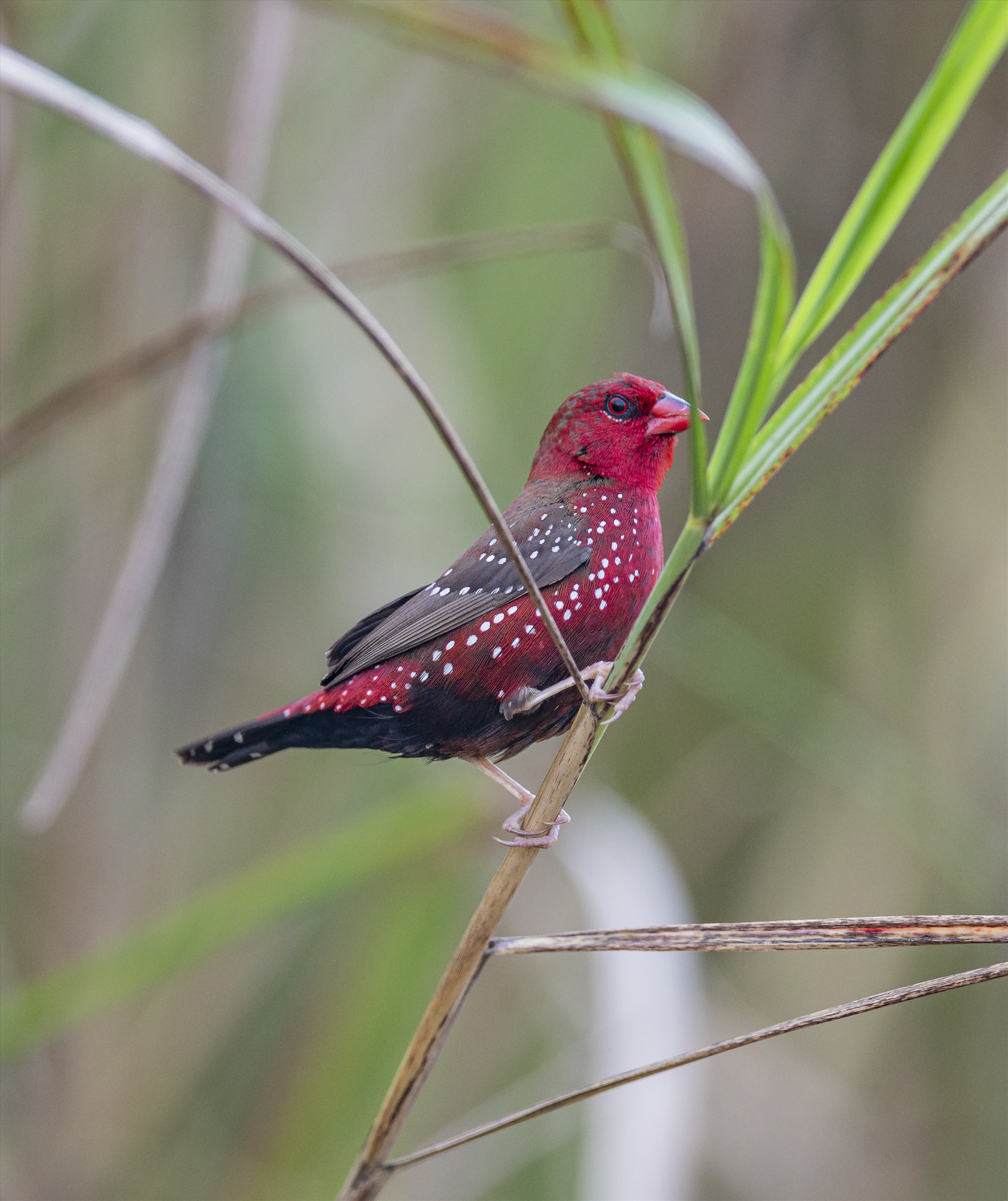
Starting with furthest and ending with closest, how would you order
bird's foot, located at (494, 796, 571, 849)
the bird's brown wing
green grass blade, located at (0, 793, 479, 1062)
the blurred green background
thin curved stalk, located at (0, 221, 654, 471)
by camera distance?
the blurred green background < green grass blade, located at (0, 793, 479, 1062) < thin curved stalk, located at (0, 221, 654, 471) < the bird's brown wing < bird's foot, located at (494, 796, 571, 849)

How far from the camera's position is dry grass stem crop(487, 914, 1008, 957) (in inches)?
30.7

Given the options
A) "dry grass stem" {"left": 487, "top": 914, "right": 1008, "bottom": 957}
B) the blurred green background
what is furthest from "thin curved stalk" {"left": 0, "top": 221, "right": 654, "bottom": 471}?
the blurred green background

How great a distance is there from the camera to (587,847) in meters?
1.96

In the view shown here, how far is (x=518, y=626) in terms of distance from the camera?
0.95 m

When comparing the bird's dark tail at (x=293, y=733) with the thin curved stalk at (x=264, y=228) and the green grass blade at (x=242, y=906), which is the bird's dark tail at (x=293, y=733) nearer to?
the thin curved stalk at (x=264, y=228)

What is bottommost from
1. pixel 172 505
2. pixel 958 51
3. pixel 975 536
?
pixel 958 51

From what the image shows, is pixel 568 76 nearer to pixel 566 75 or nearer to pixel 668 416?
pixel 566 75

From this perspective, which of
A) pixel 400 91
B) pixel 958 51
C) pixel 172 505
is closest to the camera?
pixel 958 51

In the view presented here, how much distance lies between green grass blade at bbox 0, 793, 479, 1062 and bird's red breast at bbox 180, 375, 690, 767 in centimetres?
70

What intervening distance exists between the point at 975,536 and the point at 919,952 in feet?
3.36

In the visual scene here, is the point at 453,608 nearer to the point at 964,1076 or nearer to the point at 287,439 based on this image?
the point at 287,439

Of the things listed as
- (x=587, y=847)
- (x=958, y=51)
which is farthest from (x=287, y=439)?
(x=958, y=51)

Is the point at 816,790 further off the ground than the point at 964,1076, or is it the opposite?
the point at 816,790

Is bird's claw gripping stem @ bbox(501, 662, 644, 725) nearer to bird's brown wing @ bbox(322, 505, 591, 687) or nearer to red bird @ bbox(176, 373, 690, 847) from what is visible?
red bird @ bbox(176, 373, 690, 847)
